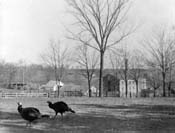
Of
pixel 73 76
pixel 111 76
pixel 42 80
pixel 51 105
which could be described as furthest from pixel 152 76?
pixel 51 105

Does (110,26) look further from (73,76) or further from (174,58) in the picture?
(73,76)

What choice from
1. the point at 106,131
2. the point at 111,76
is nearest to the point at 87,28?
the point at 106,131

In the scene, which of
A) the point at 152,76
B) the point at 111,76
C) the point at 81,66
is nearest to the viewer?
the point at 81,66

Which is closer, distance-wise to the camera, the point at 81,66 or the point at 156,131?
the point at 156,131

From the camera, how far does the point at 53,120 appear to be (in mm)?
10016

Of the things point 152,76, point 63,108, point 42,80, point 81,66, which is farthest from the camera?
point 42,80

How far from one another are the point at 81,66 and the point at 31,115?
1699 inches

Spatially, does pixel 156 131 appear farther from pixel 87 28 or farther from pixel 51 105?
pixel 87 28

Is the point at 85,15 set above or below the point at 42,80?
above

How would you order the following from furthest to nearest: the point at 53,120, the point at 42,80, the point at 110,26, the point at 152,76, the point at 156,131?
the point at 42,80
the point at 152,76
the point at 110,26
the point at 53,120
the point at 156,131

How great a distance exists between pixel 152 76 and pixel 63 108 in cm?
5248

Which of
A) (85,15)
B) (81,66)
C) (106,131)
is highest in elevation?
(85,15)

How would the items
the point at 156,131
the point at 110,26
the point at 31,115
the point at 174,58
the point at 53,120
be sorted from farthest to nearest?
the point at 174,58 < the point at 110,26 < the point at 53,120 < the point at 31,115 < the point at 156,131

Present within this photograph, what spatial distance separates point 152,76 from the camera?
61.2 m
